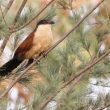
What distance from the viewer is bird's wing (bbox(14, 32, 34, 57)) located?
11.8 ft

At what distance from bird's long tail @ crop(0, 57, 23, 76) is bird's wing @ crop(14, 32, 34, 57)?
0.05 m

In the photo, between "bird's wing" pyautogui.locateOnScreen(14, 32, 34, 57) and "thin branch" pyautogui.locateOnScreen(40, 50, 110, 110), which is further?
"bird's wing" pyautogui.locateOnScreen(14, 32, 34, 57)

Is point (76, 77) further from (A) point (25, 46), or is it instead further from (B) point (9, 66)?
(A) point (25, 46)

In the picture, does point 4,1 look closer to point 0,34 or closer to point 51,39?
point 0,34

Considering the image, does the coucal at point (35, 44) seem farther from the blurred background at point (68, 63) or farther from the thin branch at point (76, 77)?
the thin branch at point (76, 77)

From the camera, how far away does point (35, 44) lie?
3701 mm

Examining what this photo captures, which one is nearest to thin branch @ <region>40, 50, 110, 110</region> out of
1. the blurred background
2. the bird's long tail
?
the blurred background

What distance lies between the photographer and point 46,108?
2.95 m

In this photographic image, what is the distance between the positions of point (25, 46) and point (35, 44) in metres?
0.09

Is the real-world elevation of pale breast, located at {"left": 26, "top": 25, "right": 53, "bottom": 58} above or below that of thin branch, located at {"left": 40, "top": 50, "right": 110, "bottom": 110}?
above

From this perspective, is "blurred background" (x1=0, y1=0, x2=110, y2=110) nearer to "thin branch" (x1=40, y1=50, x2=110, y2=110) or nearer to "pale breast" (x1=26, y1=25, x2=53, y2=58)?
"thin branch" (x1=40, y1=50, x2=110, y2=110)

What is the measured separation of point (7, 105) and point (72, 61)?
1.75ft

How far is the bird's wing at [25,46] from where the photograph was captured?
3594 millimetres

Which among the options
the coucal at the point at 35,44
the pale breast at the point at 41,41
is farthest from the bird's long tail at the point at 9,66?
the pale breast at the point at 41,41
